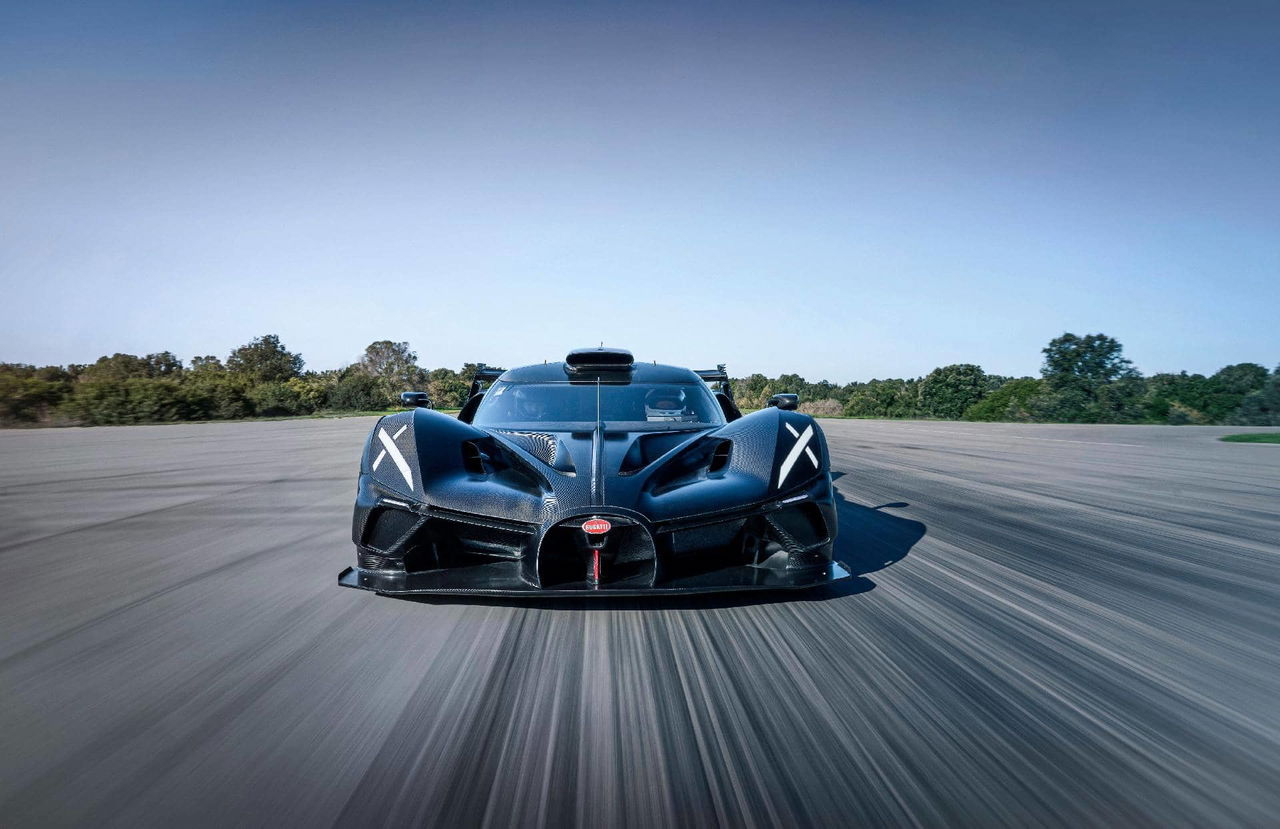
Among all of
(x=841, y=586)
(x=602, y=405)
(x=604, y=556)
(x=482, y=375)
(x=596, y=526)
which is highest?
(x=482, y=375)

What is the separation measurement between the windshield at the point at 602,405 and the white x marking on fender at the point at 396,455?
0.91m

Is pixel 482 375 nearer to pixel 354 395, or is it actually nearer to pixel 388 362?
pixel 354 395

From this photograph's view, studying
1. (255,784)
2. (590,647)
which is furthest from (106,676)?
(590,647)

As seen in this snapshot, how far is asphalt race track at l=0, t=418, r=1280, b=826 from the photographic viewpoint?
1684 mm

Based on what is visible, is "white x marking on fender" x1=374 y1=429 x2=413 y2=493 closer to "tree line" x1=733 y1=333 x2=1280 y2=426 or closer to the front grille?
the front grille

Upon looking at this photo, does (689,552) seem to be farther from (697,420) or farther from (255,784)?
(255,784)

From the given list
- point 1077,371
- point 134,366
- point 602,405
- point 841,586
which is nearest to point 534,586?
point 841,586

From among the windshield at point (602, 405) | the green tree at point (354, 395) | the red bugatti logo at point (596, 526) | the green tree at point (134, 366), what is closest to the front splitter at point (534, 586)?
the red bugatti logo at point (596, 526)

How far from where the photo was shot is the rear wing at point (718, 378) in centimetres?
524

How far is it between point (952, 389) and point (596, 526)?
88.6m

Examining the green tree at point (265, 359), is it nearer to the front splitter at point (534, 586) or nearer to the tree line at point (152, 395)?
the tree line at point (152, 395)

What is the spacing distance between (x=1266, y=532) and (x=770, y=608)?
4.96 metres

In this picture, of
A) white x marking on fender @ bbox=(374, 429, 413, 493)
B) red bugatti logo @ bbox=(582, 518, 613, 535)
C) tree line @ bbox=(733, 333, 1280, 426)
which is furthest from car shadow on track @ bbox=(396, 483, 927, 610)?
tree line @ bbox=(733, 333, 1280, 426)

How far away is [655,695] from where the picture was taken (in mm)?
2273
